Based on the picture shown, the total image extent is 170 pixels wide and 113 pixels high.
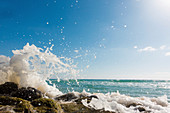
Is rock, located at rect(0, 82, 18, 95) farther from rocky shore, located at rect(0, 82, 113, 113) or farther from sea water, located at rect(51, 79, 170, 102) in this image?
sea water, located at rect(51, 79, 170, 102)

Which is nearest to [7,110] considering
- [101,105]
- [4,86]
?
[101,105]

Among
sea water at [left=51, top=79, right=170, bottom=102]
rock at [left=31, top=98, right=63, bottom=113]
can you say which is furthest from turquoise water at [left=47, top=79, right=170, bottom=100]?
rock at [left=31, top=98, right=63, bottom=113]

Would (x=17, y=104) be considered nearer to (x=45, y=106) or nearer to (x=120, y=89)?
(x=45, y=106)

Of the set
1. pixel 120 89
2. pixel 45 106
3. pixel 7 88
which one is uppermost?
pixel 7 88

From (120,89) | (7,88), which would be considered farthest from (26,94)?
(120,89)

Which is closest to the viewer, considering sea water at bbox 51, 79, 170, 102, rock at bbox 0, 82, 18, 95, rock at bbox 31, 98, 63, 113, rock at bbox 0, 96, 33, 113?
rock at bbox 0, 96, 33, 113

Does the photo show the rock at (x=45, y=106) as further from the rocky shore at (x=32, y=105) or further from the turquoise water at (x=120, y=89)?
the turquoise water at (x=120, y=89)

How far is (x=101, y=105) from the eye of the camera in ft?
10.8

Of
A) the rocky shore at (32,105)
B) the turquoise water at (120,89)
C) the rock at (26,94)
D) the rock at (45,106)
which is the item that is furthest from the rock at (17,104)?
the turquoise water at (120,89)

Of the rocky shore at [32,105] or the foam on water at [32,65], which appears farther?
the foam on water at [32,65]

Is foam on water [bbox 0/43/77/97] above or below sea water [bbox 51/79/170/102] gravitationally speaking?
above

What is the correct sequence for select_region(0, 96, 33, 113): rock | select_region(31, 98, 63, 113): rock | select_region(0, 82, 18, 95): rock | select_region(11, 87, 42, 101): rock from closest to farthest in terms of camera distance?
select_region(0, 96, 33, 113): rock, select_region(31, 98, 63, 113): rock, select_region(11, 87, 42, 101): rock, select_region(0, 82, 18, 95): rock

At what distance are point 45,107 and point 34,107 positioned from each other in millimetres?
174

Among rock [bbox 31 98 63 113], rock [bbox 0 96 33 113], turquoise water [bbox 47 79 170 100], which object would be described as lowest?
turquoise water [bbox 47 79 170 100]
